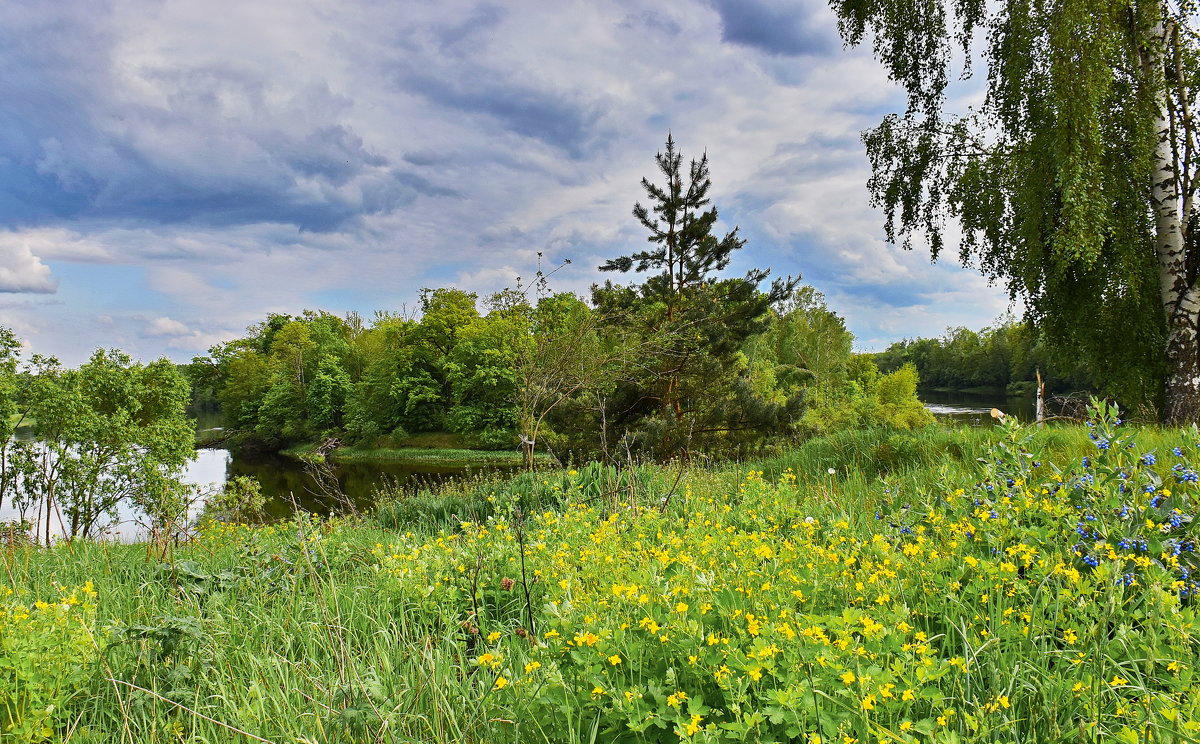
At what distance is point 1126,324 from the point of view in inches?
297

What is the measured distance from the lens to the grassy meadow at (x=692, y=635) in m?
1.42

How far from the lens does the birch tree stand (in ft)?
21.6

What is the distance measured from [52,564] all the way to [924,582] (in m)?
5.66

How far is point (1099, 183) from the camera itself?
6648 millimetres

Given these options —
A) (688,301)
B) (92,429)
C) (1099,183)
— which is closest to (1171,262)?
(1099,183)

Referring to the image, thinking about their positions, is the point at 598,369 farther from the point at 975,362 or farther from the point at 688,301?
the point at 975,362

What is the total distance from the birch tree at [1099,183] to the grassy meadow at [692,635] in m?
5.34

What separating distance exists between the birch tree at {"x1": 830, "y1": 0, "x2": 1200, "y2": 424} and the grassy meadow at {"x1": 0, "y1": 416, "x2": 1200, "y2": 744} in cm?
534

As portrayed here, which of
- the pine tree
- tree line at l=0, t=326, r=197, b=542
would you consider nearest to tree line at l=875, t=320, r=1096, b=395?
the pine tree

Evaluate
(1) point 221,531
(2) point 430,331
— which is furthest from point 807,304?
(1) point 221,531

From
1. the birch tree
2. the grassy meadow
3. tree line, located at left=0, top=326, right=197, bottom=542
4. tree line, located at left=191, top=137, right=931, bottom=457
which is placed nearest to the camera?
the grassy meadow

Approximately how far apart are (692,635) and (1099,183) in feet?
26.0

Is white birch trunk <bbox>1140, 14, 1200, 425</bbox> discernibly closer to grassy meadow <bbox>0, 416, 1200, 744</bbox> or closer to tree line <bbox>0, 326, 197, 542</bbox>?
grassy meadow <bbox>0, 416, 1200, 744</bbox>

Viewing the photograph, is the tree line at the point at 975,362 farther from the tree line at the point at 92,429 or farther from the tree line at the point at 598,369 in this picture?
the tree line at the point at 92,429
